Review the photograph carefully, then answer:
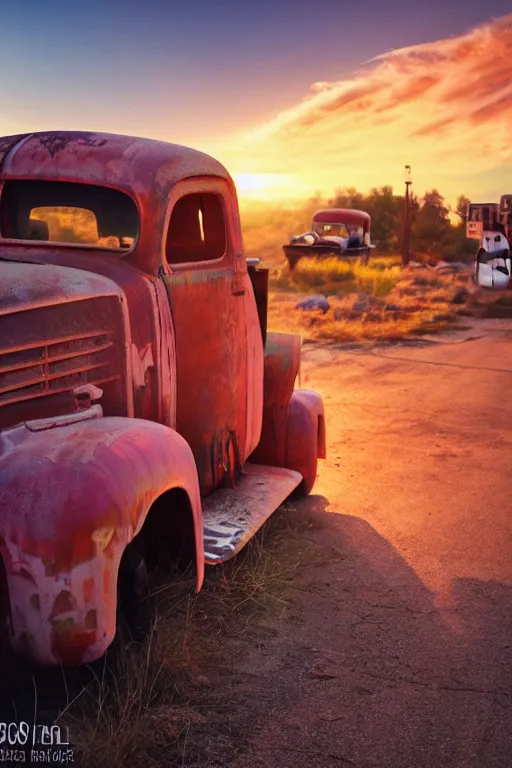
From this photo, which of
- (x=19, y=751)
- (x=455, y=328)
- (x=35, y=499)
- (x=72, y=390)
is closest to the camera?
(x=35, y=499)

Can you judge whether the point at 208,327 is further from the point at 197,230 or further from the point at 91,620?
the point at 91,620

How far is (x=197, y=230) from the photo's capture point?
3.95 meters

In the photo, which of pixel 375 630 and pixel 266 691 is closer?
pixel 266 691

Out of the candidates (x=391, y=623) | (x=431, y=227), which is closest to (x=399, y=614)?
(x=391, y=623)

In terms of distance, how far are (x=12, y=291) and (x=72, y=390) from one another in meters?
0.45

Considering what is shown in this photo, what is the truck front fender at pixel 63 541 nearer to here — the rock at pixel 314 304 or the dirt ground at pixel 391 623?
the dirt ground at pixel 391 623

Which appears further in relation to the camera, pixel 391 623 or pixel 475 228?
pixel 475 228

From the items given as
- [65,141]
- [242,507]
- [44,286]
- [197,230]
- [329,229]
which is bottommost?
[242,507]

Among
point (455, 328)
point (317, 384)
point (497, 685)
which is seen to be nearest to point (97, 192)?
point (497, 685)

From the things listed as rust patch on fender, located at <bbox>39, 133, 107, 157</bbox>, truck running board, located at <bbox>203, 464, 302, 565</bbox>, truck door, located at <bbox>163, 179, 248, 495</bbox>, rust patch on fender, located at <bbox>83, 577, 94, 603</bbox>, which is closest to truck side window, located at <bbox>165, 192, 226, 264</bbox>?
truck door, located at <bbox>163, 179, 248, 495</bbox>

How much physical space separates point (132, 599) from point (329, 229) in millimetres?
22921

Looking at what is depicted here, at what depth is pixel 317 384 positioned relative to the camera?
8.43 m

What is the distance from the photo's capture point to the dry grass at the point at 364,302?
12.2 m

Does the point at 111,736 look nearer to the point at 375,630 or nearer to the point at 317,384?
the point at 375,630
